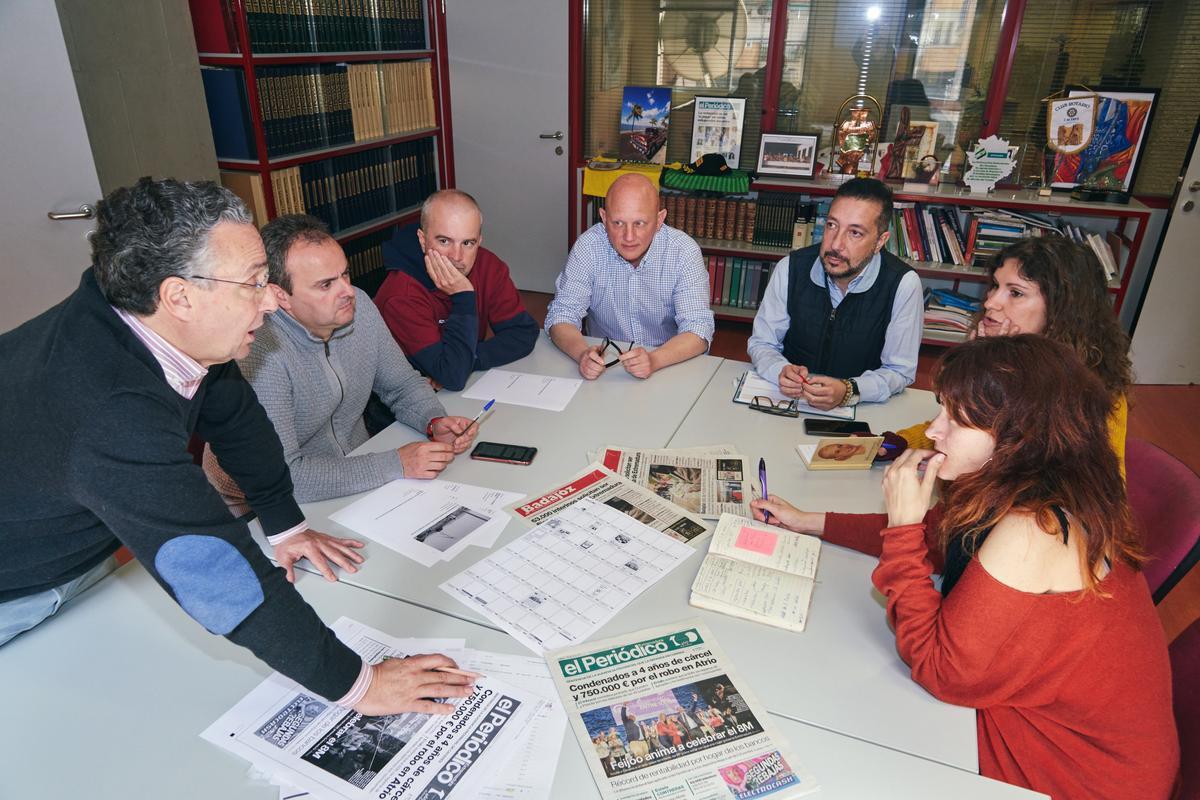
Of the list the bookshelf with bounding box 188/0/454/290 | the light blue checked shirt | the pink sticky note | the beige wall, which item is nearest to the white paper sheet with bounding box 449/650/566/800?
the pink sticky note

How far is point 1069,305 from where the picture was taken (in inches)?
71.2

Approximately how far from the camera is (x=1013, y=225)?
3938 mm

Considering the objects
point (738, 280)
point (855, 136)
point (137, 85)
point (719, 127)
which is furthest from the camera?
point (738, 280)

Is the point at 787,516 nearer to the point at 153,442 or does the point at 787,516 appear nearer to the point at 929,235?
the point at 153,442

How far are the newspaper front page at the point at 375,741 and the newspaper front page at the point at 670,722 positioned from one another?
0.32 ft

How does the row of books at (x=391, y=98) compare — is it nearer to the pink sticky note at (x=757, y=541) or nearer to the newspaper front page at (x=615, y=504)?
the newspaper front page at (x=615, y=504)

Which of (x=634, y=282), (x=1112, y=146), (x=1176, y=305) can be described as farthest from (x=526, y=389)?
(x=1176, y=305)

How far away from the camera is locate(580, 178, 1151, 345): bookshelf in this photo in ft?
12.4

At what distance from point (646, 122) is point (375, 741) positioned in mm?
4197

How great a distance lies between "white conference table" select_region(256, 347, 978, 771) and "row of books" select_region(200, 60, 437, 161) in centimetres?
216

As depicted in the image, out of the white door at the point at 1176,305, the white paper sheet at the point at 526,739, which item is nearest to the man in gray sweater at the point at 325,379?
the white paper sheet at the point at 526,739

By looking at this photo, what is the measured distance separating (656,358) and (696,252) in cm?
63

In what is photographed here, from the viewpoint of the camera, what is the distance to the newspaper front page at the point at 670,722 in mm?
1013

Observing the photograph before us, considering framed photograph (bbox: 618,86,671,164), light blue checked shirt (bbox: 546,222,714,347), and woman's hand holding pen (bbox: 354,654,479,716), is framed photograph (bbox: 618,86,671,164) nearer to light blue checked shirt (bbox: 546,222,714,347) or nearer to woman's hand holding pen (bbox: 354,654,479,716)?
light blue checked shirt (bbox: 546,222,714,347)
